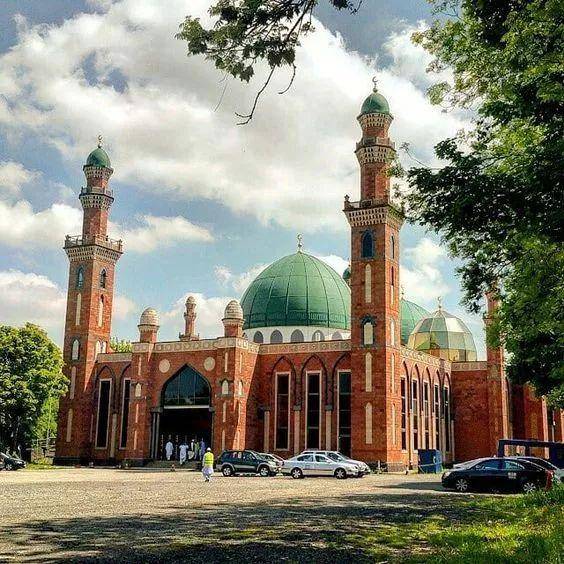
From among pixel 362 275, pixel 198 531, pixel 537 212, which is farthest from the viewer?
pixel 362 275

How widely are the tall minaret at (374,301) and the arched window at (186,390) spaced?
1029 cm

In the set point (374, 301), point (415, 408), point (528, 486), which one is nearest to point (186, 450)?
point (415, 408)

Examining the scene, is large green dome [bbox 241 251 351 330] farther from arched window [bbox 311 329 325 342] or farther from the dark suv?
the dark suv

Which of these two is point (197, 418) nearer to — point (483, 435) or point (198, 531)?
point (483, 435)

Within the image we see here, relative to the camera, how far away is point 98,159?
5519 centimetres

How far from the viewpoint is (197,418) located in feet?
165

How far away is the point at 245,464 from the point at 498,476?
54.5 ft

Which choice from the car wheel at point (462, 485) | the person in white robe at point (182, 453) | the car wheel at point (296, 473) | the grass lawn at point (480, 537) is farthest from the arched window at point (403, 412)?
the grass lawn at point (480, 537)

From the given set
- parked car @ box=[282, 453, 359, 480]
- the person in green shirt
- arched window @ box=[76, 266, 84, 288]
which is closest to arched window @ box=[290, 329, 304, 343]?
arched window @ box=[76, 266, 84, 288]

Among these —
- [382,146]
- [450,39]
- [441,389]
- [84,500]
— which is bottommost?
[84,500]

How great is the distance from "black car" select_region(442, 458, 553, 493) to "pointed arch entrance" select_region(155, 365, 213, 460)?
1045 inches

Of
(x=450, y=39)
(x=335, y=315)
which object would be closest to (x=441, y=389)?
(x=335, y=315)

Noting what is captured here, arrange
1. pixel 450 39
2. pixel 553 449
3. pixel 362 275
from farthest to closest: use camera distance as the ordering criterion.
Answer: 1. pixel 362 275
2. pixel 553 449
3. pixel 450 39

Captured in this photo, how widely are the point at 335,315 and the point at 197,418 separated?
43.8 feet
